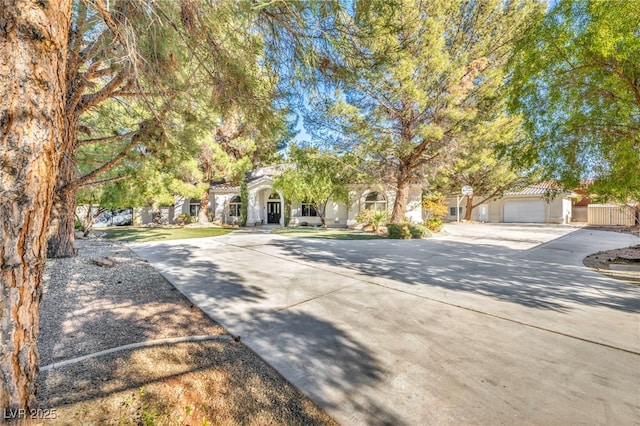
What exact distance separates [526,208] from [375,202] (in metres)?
18.5

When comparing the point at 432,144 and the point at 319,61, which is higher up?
the point at 432,144

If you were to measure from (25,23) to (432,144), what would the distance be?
553 inches

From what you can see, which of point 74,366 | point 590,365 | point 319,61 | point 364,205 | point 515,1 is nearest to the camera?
point 74,366

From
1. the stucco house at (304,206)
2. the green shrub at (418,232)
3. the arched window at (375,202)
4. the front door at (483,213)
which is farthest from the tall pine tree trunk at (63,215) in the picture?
the front door at (483,213)

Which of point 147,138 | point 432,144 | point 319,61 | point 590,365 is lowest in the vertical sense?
point 590,365

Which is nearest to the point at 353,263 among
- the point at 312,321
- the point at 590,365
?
the point at 312,321

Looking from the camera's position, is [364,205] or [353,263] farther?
[364,205]

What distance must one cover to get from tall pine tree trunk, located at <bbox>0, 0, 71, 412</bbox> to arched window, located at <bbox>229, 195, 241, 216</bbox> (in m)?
21.7

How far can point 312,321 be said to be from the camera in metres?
3.60

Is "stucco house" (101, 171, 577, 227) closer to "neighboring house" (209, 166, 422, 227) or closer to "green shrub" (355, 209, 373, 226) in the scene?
"neighboring house" (209, 166, 422, 227)

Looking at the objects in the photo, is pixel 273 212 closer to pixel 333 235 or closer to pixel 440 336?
pixel 333 235

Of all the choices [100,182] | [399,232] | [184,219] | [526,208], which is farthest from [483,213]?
[100,182]

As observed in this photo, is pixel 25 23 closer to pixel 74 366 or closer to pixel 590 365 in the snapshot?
pixel 74 366

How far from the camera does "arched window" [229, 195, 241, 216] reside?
22688mm
